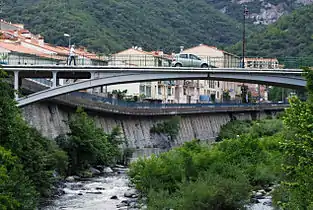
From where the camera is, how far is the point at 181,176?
31.7 m

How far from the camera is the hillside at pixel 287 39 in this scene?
102375 millimetres

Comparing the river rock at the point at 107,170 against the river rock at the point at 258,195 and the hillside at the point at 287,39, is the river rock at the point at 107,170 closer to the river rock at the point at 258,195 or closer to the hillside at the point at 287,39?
the river rock at the point at 258,195

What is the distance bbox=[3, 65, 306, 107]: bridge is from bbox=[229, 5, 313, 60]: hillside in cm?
6068

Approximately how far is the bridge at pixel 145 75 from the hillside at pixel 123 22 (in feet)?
187

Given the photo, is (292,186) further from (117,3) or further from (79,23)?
(117,3)

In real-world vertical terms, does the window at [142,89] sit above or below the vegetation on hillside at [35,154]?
above

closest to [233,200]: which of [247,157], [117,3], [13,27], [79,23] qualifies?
[247,157]

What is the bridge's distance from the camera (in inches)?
1431

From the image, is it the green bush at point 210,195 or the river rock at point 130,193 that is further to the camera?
the river rock at point 130,193

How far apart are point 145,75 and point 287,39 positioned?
71.0m

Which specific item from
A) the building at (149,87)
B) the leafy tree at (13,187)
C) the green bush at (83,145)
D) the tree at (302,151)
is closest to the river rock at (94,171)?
the green bush at (83,145)

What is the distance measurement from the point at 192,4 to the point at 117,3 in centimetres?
3499

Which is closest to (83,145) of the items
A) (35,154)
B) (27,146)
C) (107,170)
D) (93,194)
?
(107,170)

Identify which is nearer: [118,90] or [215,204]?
[215,204]
